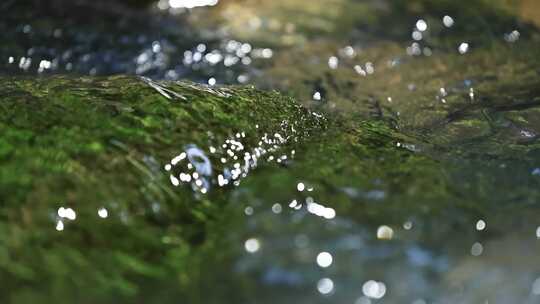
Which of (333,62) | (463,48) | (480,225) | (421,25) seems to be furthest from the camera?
(421,25)

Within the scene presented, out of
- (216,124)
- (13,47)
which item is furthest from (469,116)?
(13,47)

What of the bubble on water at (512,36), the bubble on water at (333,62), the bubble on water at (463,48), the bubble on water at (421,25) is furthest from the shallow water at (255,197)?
the bubble on water at (421,25)

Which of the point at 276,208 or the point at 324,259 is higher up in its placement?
the point at 276,208

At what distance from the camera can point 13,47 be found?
4402 millimetres

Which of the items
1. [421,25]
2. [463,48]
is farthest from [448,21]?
[463,48]

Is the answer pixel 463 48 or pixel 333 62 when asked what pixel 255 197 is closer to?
pixel 333 62

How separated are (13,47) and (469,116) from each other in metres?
3.16

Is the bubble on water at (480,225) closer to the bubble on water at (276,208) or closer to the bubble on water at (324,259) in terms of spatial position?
the bubble on water at (324,259)

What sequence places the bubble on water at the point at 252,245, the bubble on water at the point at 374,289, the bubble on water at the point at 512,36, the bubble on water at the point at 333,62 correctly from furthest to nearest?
the bubble on water at the point at 512,36, the bubble on water at the point at 333,62, the bubble on water at the point at 252,245, the bubble on water at the point at 374,289

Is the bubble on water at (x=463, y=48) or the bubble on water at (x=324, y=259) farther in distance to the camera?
the bubble on water at (x=463, y=48)

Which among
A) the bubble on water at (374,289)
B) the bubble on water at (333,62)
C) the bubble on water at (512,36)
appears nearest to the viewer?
the bubble on water at (374,289)

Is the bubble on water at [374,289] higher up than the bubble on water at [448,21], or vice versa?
the bubble on water at [448,21]

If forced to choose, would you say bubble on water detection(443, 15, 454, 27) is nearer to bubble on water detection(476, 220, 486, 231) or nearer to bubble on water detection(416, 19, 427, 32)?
bubble on water detection(416, 19, 427, 32)

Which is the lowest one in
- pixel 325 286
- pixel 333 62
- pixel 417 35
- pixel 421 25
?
pixel 325 286
